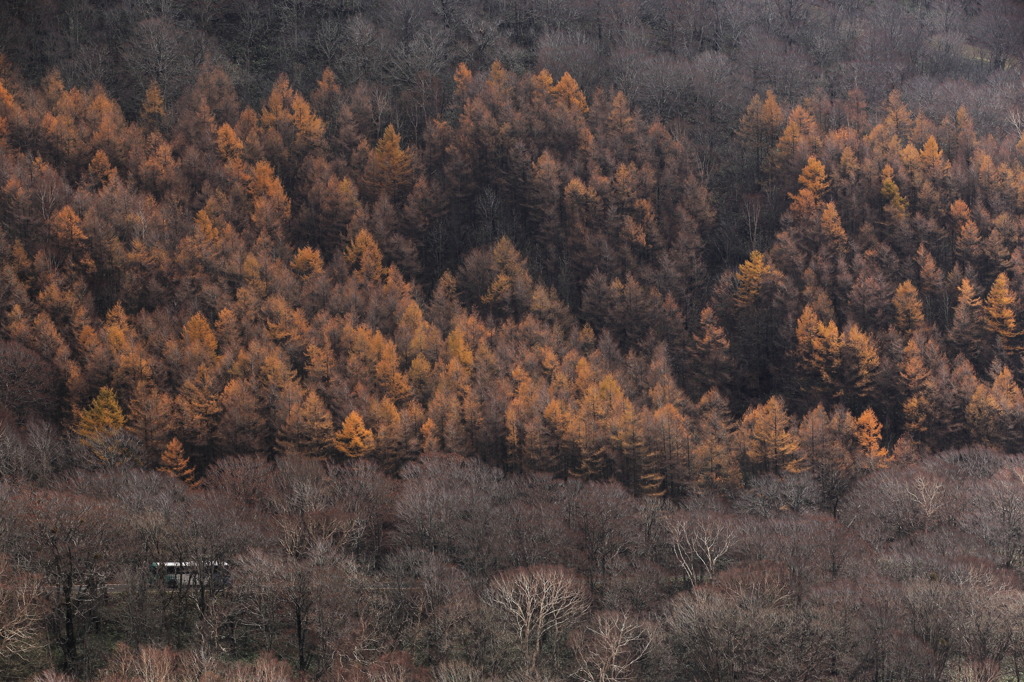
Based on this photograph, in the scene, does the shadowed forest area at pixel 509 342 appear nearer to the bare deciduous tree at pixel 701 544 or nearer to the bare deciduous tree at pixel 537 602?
the bare deciduous tree at pixel 537 602

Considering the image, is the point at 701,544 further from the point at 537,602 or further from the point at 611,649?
the point at 611,649

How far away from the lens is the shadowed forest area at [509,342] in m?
58.1

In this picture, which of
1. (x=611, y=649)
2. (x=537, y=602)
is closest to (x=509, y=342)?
(x=537, y=602)

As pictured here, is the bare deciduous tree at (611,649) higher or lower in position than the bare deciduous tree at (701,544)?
higher

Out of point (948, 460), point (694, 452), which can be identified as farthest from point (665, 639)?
point (948, 460)

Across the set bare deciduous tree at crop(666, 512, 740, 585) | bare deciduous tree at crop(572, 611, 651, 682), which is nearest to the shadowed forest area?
A: bare deciduous tree at crop(572, 611, 651, 682)

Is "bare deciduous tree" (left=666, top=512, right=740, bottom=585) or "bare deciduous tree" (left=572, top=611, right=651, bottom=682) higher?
"bare deciduous tree" (left=572, top=611, right=651, bottom=682)

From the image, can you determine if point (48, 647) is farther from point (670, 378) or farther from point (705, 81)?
point (705, 81)

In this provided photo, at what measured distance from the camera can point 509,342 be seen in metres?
121

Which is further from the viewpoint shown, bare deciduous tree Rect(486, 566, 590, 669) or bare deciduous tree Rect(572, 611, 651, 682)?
bare deciduous tree Rect(486, 566, 590, 669)

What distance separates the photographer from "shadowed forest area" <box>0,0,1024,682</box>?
58094mm

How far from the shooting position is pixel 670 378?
11706 centimetres

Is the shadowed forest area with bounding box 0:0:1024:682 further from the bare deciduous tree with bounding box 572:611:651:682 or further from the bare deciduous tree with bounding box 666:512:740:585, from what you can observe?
the bare deciduous tree with bounding box 666:512:740:585

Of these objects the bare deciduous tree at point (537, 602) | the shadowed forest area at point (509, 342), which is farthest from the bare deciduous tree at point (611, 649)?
the bare deciduous tree at point (537, 602)
